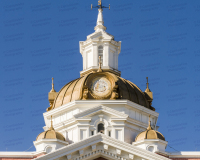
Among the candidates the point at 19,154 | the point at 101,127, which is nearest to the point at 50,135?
the point at 19,154

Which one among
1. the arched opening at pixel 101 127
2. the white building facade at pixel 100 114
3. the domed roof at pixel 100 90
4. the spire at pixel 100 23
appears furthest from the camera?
the spire at pixel 100 23

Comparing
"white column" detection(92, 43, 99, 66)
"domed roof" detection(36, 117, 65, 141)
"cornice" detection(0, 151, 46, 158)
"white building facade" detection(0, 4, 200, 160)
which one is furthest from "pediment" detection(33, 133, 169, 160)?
"white column" detection(92, 43, 99, 66)

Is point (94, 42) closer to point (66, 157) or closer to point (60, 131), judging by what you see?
point (60, 131)

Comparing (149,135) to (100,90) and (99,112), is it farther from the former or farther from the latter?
(100,90)

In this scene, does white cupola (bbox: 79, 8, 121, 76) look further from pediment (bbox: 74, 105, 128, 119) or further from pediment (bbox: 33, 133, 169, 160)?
pediment (bbox: 33, 133, 169, 160)

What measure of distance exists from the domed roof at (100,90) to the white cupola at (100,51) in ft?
12.5

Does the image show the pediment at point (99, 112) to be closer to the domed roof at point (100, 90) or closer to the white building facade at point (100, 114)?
the white building facade at point (100, 114)

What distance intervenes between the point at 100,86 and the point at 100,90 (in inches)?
15.8

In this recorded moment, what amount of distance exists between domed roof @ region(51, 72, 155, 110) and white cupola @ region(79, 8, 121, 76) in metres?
3.80

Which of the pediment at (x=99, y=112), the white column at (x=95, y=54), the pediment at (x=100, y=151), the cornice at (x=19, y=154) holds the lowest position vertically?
the pediment at (x=100, y=151)

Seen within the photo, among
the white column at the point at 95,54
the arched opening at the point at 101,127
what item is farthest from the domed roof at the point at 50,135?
the white column at the point at 95,54

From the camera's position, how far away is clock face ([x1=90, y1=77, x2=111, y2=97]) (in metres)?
60.2

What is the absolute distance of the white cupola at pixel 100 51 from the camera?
66.4m

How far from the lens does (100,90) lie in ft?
198
